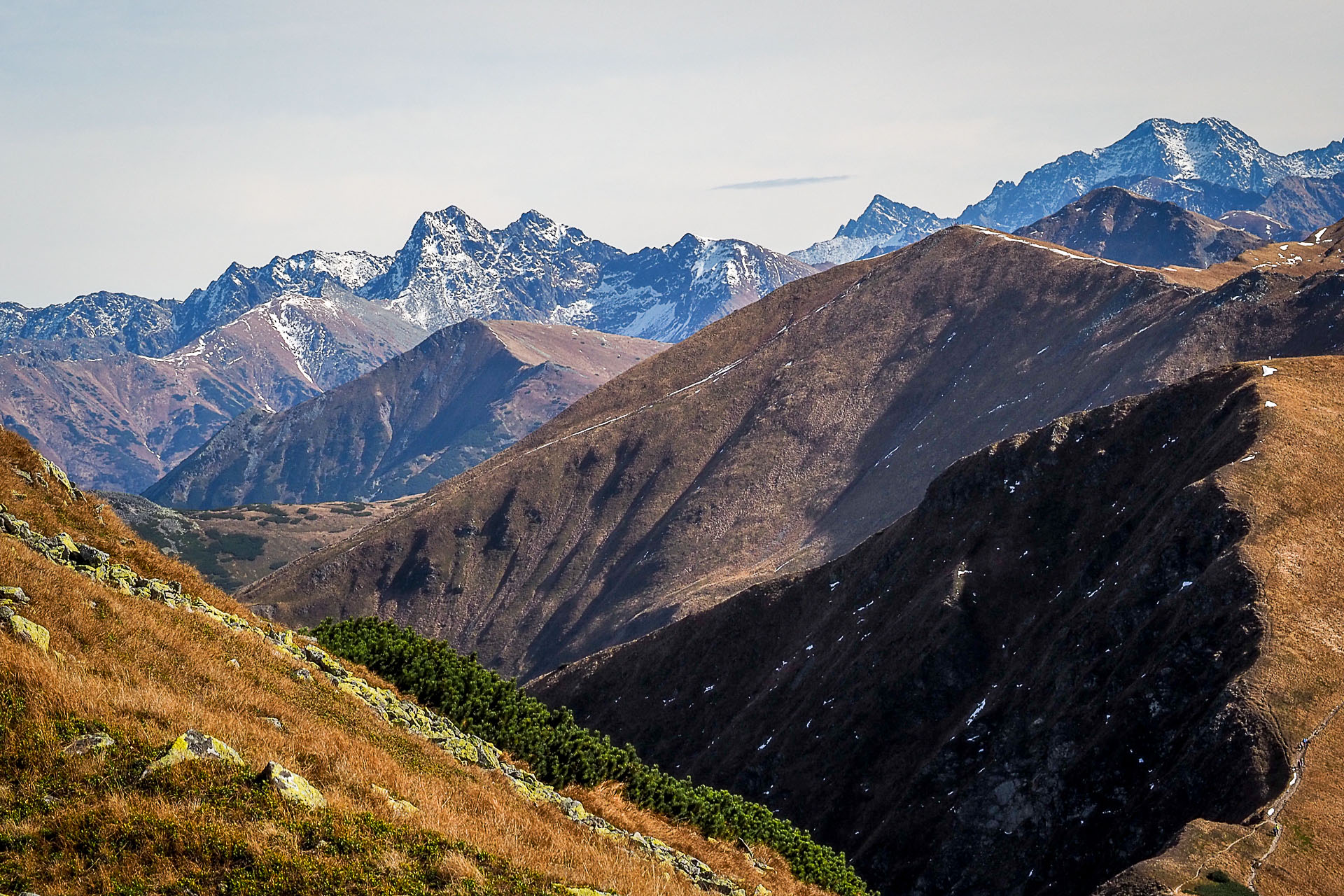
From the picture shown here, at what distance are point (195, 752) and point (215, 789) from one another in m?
1.03

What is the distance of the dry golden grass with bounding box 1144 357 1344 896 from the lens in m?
43.9

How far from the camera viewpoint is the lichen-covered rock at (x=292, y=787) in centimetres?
1705

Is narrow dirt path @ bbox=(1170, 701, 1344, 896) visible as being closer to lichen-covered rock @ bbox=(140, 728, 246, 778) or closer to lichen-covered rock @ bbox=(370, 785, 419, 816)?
lichen-covered rock @ bbox=(370, 785, 419, 816)

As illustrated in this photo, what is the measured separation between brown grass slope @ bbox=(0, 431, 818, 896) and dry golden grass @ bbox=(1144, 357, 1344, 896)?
34992mm

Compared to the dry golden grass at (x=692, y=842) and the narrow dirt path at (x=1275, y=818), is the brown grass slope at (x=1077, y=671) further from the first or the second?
the dry golden grass at (x=692, y=842)

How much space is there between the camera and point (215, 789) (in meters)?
16.7

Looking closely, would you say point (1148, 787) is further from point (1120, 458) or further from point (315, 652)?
point (315, 652)

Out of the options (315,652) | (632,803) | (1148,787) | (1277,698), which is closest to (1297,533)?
(1277,698)

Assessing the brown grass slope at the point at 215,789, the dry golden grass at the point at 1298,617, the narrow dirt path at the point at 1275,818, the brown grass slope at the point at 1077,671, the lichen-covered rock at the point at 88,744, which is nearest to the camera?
the brown grass slope at the point at 215,789

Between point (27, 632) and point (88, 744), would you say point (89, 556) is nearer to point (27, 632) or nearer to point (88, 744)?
point (27, 632)

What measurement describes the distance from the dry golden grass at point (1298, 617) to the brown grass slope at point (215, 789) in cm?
3499

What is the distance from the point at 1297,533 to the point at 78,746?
73105 mm

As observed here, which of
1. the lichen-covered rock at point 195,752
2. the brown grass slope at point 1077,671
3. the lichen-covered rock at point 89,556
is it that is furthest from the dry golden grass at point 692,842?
the brown grass slope at point 1077,671

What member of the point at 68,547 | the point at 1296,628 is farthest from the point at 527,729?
the point at 1296,628
